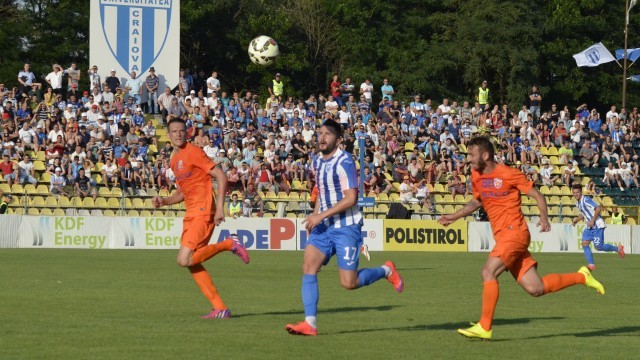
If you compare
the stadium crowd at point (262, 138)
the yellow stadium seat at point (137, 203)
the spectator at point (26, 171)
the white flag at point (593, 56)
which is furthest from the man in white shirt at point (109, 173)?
the white flag at point (593, 56)

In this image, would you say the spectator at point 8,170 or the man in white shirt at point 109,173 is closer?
the spectator at point 8,170

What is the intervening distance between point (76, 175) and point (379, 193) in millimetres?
9538

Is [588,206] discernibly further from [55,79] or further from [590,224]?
[55,79]

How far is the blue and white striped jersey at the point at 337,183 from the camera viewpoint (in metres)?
11.0

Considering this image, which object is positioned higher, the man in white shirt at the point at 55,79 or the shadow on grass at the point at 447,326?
the man in white shirt at the point at 55,79

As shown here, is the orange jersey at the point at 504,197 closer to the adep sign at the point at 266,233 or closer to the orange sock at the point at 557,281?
the orange sock at the point at 557,281

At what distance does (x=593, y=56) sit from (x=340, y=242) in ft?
139

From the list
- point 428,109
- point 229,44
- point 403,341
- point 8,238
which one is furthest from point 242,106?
point 403,341

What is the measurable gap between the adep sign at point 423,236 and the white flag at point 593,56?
1803 cm

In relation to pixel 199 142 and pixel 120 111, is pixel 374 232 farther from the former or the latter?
pixel 120 111

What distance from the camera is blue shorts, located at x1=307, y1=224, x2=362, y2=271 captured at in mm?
10969

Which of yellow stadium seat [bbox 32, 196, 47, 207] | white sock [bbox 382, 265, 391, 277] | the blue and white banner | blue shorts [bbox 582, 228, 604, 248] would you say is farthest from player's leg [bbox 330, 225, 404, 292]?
the blue and white banner

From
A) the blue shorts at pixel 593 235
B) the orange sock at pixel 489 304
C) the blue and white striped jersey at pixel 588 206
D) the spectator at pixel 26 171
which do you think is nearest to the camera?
the orange sock at pixel 489 304

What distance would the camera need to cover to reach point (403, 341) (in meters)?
10.8
